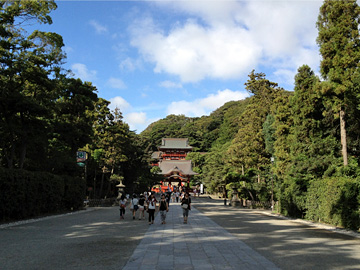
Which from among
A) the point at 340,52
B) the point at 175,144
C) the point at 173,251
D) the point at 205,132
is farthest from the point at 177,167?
the point at 173,251

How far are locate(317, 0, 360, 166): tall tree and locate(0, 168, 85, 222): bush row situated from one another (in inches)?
619

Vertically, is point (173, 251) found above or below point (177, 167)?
below

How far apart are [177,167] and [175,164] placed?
391 centimetres

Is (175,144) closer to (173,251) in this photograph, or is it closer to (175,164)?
(175,164)

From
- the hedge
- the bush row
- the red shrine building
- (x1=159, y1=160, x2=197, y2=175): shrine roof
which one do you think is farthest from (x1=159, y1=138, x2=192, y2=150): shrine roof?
the hedge

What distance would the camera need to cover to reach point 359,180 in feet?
40.0

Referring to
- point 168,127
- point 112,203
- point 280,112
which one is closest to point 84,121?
point 112,203

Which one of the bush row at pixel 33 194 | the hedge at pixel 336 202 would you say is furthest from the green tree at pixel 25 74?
the hedge at pixel 336 202

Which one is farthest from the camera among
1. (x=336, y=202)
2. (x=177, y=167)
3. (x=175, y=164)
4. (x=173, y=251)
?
(x=175, y=164)

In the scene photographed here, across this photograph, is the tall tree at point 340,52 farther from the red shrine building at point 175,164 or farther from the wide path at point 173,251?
the red shrine building at point 175,164

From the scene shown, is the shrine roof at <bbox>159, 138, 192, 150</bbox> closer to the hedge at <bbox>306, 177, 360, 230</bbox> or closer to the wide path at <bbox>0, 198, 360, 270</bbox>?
the hedge at <bbox>306, 177, 360, 230</bbox>

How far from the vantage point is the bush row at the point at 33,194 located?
13297 mm

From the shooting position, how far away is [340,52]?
15.3 m

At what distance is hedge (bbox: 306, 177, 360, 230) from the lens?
40.3 ft
